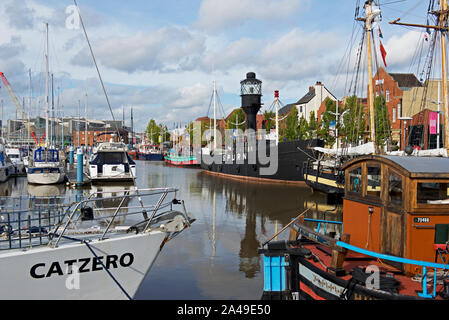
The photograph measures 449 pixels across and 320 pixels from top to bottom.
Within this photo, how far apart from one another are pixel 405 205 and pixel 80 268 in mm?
6325

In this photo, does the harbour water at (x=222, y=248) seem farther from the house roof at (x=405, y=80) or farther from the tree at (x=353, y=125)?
the house roof at (x=405, y=80)

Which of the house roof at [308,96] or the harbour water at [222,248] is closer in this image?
the harbour water at [222,248]

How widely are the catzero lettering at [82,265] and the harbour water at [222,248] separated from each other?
2.09 m

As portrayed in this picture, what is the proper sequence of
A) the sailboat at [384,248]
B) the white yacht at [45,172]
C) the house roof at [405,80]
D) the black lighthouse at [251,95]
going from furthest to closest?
the house roof at [405,80] < the black lighthouse at [251,95] < the white yacht at [45,172] < the sailboat at [384,248]

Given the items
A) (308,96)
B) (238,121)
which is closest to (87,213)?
(308,96)

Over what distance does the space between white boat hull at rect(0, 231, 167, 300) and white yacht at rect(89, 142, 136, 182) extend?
89.0ft

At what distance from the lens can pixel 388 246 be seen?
8.11 metres

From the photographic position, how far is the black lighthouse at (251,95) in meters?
48.0

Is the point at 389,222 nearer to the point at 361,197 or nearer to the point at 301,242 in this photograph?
the point at 361,197

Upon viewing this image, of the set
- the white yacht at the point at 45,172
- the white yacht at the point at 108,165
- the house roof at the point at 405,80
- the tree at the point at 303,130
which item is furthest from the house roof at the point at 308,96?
the white yacht at the point at 45,172

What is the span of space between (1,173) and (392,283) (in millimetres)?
37847

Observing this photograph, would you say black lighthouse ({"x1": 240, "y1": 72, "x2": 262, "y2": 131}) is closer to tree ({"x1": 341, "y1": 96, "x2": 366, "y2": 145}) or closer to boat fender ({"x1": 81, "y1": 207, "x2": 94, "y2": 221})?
tree ({"x1": 341, "y1": 96, "x2": 366, "y2": 145})

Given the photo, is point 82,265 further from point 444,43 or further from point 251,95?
point 251,95
